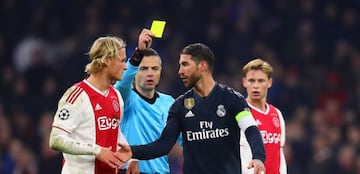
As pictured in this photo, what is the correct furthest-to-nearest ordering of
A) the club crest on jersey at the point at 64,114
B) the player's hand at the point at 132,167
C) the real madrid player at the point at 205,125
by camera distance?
the player's hand at the point at 132,167
the real madrid player at the point at 205,125
the club crest on jersey at the point at 64,114

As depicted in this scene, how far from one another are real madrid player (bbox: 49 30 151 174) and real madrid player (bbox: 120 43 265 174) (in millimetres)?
325

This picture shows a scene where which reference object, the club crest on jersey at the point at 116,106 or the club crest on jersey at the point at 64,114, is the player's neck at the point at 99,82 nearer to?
the club crest on jersey at the point at 116,106

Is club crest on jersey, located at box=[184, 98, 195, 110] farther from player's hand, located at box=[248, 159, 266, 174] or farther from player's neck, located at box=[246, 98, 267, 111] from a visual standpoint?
player's neck, located at box=[246, 98, 267, 111]

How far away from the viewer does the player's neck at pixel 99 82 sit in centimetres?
892

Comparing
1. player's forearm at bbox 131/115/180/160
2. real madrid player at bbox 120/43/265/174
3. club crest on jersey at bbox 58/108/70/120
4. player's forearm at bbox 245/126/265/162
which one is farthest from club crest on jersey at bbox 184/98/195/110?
club crest on jersey at bbox 58/108/70/120

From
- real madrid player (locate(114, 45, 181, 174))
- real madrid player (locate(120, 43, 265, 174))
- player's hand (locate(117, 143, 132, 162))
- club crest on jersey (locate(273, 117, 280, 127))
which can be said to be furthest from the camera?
club crest on jersey (locate(273, 117, 280, 127))

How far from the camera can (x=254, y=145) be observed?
8.96 meters

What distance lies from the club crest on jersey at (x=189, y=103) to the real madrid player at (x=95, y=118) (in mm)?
532

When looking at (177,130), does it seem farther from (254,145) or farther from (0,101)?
(0,101)

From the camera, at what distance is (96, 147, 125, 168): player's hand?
861cm

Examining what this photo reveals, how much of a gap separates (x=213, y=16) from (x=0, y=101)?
3.83 m

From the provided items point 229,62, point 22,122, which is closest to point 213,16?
point 229,62

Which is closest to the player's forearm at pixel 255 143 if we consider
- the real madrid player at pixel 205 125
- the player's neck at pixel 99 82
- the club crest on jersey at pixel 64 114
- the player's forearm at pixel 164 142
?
the real madrid player at pixel 205 125

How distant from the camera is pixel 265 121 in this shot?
1045 cm
